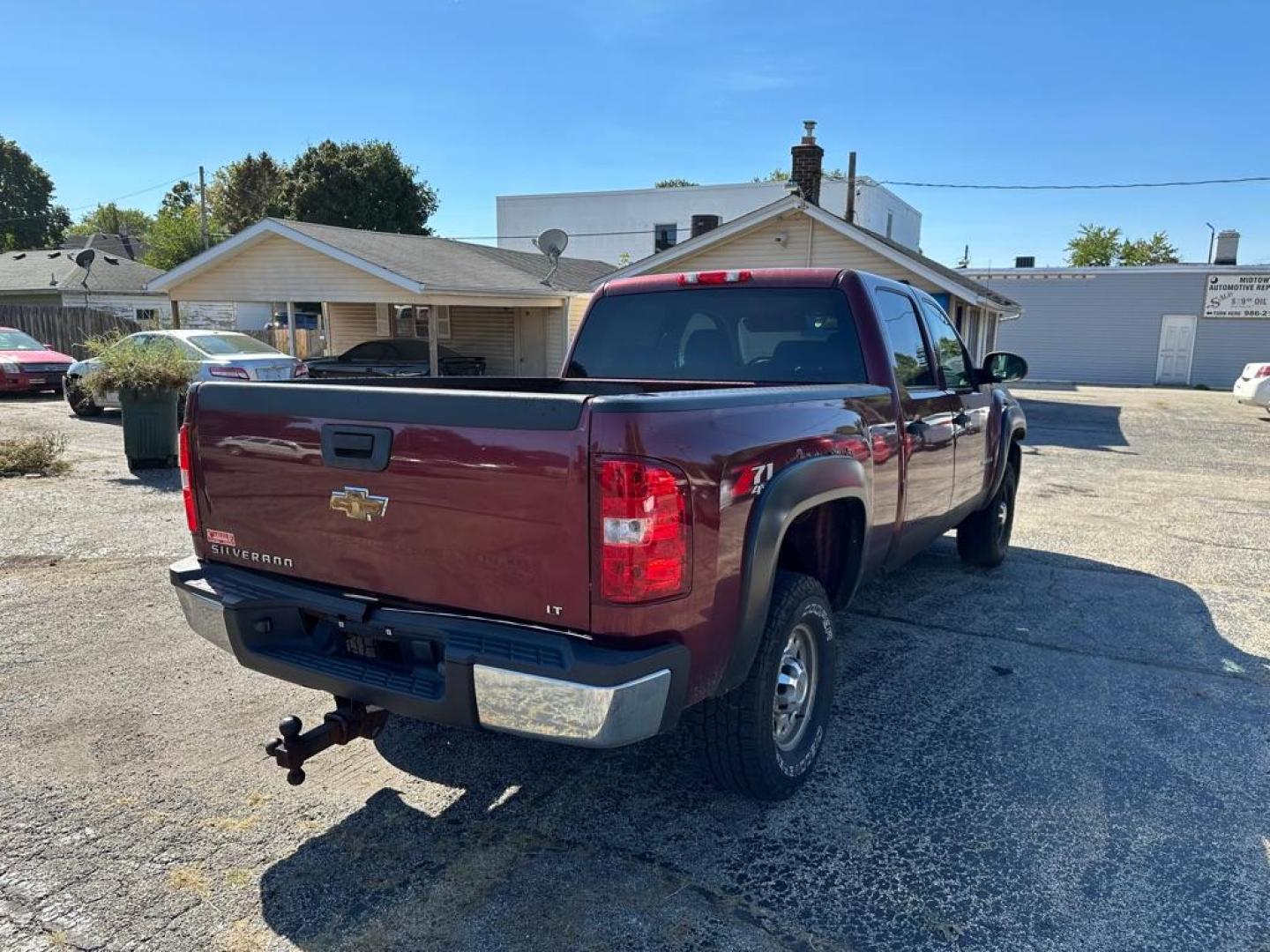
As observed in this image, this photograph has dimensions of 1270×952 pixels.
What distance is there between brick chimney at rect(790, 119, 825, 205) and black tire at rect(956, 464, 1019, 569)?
13.4m

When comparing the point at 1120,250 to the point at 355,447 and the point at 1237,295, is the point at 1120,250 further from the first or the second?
the point at 355,447

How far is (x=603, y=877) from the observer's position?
2807 millimetres

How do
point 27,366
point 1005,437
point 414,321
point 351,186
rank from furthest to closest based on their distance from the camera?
point 351,186, point 414,321, point 27,366, point 1005,437

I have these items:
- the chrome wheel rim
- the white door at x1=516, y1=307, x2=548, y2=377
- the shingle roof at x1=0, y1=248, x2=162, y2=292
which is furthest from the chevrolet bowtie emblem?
the shingle roof at x1=0, y1=248, x2=162, y2=292

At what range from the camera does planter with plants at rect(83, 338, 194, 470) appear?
980 cm

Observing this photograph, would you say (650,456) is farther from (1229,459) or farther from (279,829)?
(1229,459)

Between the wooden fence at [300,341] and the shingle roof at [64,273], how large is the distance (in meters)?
5.97

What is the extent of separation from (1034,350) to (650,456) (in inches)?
1368

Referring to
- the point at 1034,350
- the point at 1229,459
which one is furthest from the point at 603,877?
the point at 1034,350

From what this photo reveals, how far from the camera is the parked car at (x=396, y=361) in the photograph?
737 inches

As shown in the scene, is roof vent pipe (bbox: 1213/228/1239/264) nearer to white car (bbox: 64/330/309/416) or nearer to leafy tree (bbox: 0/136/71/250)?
white car (bbox: 64/330/309/416)

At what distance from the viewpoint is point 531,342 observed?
22219mm

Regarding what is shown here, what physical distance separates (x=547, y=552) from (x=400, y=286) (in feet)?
52.2

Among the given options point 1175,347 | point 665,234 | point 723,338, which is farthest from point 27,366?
point 1175,347
